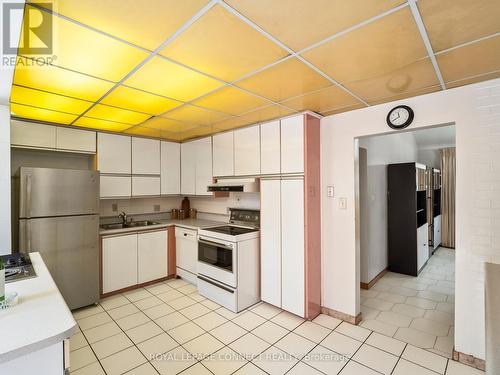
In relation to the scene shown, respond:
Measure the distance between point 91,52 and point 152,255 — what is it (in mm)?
2951

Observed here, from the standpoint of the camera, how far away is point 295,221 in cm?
285

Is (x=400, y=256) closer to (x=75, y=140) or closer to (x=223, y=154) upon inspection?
(x=223, y=154)

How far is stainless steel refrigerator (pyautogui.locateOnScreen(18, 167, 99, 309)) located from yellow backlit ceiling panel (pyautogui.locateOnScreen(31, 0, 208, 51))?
86.2 inches

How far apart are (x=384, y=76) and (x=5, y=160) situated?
10.8 ft

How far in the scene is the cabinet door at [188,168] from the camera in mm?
4250

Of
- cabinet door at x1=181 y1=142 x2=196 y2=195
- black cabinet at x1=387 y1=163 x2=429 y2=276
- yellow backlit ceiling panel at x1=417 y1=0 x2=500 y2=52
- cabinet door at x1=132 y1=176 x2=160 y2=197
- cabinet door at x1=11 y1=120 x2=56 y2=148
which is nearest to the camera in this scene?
yellow backlit ceiling panel at x1=417 y1=0 x2=500 y2=52

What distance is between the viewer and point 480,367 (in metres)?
2.05

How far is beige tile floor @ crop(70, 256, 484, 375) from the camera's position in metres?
2.07

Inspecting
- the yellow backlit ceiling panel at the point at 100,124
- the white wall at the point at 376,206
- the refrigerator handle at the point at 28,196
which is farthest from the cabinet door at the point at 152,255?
the white wall at the point at 376,206

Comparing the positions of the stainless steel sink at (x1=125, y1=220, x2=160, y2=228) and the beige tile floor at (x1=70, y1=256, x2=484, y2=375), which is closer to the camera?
the beige tile floor at (x1=70, y1=256, x2=484, y2=375)

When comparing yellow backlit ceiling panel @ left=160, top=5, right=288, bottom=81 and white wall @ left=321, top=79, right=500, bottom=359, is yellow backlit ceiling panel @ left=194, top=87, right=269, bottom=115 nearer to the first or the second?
yellow backlit ceiling panel @ left=160, top=5, right=288, bottom=81

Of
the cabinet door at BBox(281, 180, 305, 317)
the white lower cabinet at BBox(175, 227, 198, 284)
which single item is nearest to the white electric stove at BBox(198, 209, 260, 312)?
the white lower cabinet at BBox(175, 227, 198, 284)

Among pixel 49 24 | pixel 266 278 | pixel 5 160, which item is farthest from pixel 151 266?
pixel 49 24

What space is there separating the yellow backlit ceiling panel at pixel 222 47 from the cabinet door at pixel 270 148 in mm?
1225
